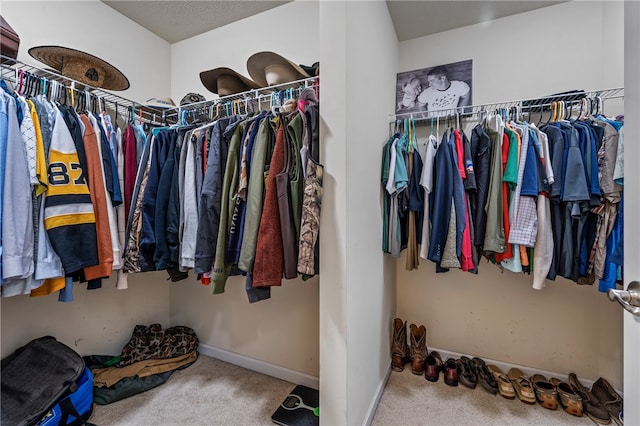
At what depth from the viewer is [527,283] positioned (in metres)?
1.85

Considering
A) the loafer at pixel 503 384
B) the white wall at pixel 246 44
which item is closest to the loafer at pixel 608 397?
the loafer at pixel 503 384

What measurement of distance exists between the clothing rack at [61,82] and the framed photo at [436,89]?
6.00ft

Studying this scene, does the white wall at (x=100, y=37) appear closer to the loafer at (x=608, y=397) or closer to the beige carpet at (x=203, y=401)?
the beige carpet at (x=203, y=401)

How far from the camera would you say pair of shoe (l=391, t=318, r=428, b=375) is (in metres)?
1.92

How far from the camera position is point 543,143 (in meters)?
1.50

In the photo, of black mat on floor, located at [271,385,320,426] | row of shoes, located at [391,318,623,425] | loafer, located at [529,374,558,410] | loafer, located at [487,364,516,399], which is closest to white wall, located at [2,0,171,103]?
black mat on floor, located at [271,385,320,426]

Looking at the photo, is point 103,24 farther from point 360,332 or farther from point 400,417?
point 400,417

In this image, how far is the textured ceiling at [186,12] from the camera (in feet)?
6.41

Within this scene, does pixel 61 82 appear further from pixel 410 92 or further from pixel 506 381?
pixel 506 381

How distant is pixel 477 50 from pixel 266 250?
207cm

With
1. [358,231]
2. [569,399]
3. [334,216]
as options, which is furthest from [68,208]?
[569,399]

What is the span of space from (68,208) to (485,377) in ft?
8.09

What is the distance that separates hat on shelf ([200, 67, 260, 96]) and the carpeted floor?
1.87 m

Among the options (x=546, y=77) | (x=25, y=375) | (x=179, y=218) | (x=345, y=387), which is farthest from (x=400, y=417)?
(x=546, y=77)
